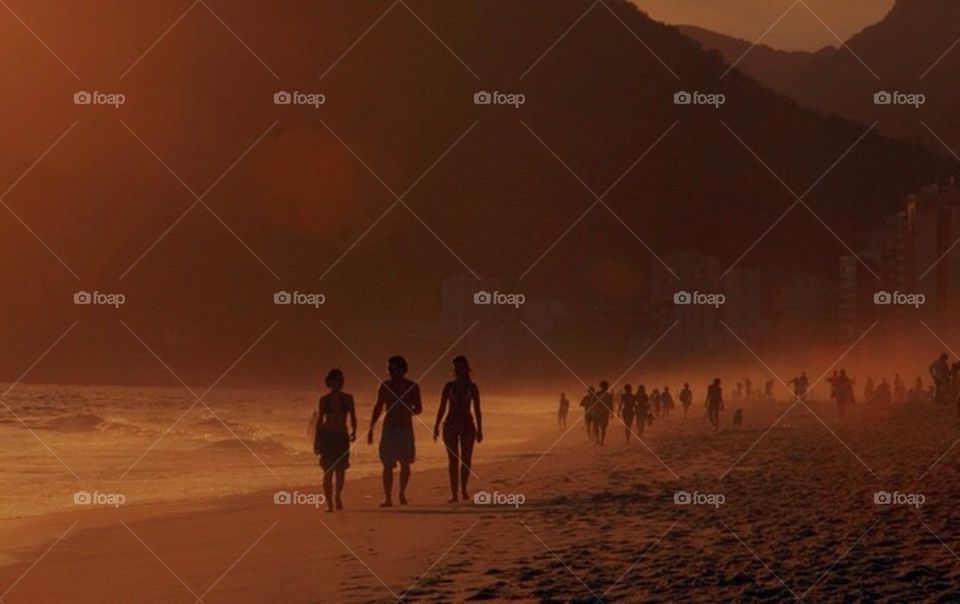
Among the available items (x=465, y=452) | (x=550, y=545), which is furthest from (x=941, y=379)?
(x=550, y=545)

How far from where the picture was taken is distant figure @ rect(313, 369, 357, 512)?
13906mm

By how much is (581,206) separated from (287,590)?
14511 centimetres

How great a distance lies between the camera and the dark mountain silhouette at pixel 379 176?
141m

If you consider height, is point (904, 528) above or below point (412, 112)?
below

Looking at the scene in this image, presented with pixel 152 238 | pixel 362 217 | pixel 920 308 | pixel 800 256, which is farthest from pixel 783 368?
pixel 152 238

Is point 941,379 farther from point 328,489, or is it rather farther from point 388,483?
point 328,489

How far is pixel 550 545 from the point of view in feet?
34.8

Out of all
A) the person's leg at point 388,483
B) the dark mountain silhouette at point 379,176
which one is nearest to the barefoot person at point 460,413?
the person's leg at point 388,483

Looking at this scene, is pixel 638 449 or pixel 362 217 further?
pixel 362 217

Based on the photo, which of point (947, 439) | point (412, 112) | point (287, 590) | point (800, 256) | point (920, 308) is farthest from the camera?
point (412, 112)

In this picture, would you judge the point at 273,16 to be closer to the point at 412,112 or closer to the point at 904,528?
the point at 412,112

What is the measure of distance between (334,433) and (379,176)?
145 metres

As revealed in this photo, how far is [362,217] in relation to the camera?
15350 cm

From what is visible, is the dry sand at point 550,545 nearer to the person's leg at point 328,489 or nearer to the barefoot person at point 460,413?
the person's leg at point 328,489
